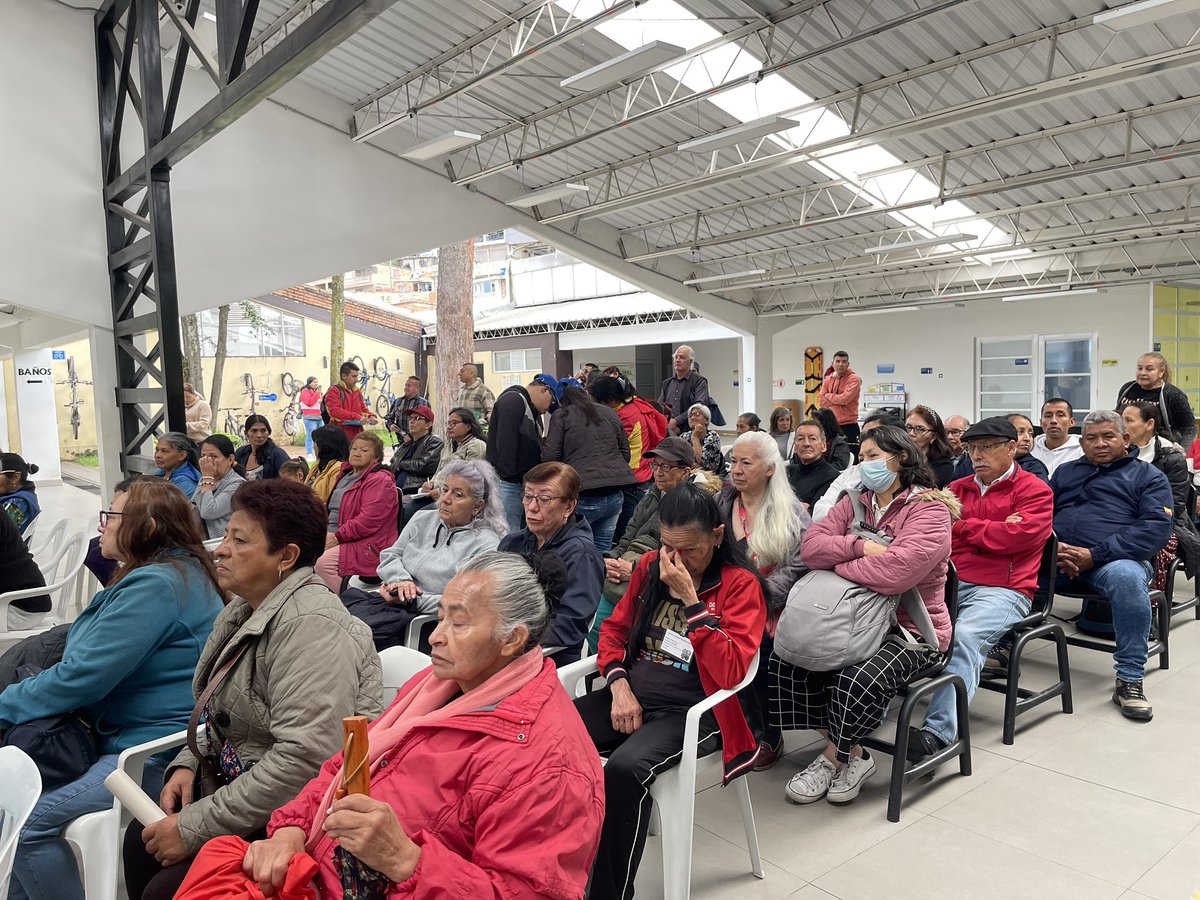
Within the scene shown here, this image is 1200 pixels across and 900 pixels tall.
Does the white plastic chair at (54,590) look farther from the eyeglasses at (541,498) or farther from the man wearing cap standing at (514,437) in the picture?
the eyeglasses at (541,498)

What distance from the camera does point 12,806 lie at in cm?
154

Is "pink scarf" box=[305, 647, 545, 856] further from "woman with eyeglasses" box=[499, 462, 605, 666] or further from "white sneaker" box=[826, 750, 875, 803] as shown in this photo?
"white sneaker" box=[826, 750, 875, 803]

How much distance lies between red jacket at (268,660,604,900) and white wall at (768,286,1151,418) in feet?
53.1

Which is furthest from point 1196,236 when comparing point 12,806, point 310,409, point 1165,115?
point 310,409

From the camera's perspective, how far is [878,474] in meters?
3.09

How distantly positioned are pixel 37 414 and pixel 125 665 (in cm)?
1644

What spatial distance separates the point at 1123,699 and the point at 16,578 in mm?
5018

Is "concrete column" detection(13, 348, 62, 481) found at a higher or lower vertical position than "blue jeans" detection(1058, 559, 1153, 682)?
higher

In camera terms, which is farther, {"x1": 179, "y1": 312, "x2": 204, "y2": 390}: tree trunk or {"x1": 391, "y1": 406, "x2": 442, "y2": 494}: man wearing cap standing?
{"x1": 179, "y1": 312, "x2": 204, "y2": 390}: tree trunk

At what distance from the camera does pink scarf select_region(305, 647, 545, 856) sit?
5.15 feet

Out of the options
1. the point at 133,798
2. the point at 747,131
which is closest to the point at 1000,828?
the point at 133,798

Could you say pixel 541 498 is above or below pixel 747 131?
below

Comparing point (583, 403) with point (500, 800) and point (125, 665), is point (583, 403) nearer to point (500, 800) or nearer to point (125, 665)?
point (125, 665)

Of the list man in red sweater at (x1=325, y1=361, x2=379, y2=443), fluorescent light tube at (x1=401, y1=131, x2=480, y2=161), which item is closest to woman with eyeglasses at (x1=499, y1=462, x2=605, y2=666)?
man in red sweater at (x1=325, y1=361, x2=379, y2=443)
